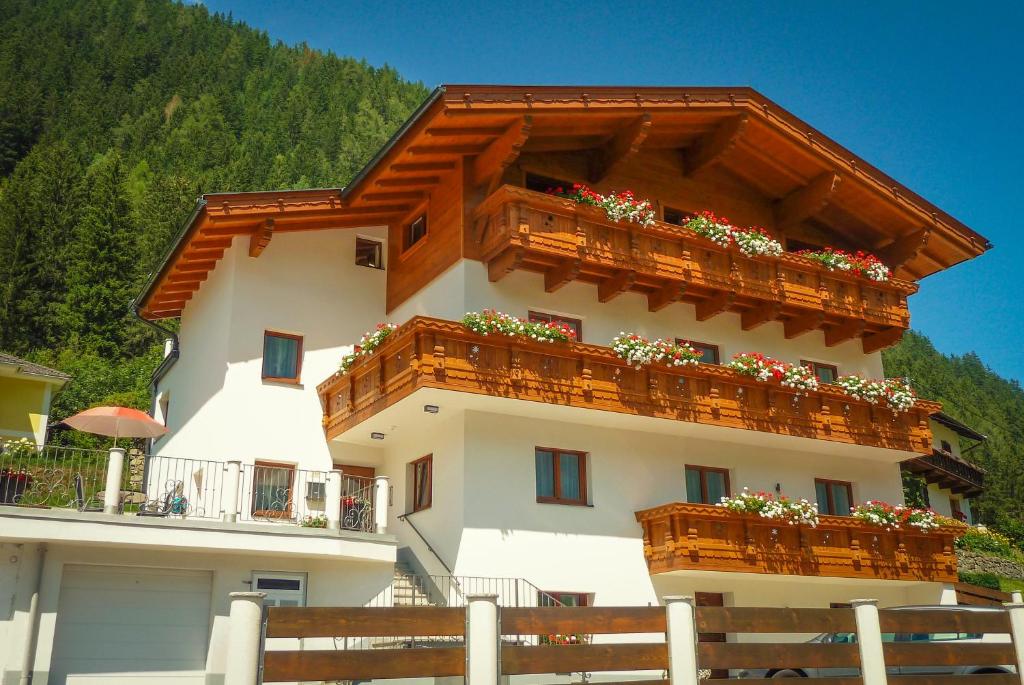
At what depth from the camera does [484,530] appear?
1844 centimetres

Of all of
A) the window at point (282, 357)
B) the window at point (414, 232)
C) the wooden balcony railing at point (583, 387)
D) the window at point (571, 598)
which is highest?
the window at point (414, 232)

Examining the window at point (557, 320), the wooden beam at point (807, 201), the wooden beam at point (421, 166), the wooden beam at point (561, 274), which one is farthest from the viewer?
the wooden beam at point (807, 201)

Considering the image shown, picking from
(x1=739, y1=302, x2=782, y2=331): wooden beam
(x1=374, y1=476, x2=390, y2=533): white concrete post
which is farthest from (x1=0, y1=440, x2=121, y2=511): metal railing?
(x1=739, y1=302, x2=782, y2=331): wooden beam

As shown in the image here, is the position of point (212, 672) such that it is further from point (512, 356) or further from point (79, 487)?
point (512, 356)

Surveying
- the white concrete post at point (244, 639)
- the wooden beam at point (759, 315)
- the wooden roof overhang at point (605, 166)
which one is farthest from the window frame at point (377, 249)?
the white concrete post at point (244, 639)

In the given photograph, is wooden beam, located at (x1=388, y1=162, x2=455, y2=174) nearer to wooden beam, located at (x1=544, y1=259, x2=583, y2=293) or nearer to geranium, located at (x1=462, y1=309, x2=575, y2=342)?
wooden beam, located at (x1=544, y1=259, x2=583, y2=293)

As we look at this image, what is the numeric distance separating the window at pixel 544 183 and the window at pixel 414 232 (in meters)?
2.52

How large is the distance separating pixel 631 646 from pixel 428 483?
11804mm

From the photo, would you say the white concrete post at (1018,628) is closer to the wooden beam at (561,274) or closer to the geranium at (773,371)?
the geranium at (773,371)

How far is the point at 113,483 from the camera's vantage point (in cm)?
1564

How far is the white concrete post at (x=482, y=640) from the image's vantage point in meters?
7.77

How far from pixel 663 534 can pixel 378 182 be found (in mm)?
9427

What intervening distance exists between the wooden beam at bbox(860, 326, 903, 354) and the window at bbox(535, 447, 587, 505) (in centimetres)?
955

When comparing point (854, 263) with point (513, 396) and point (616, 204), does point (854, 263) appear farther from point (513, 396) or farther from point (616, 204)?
point (513, 396)
